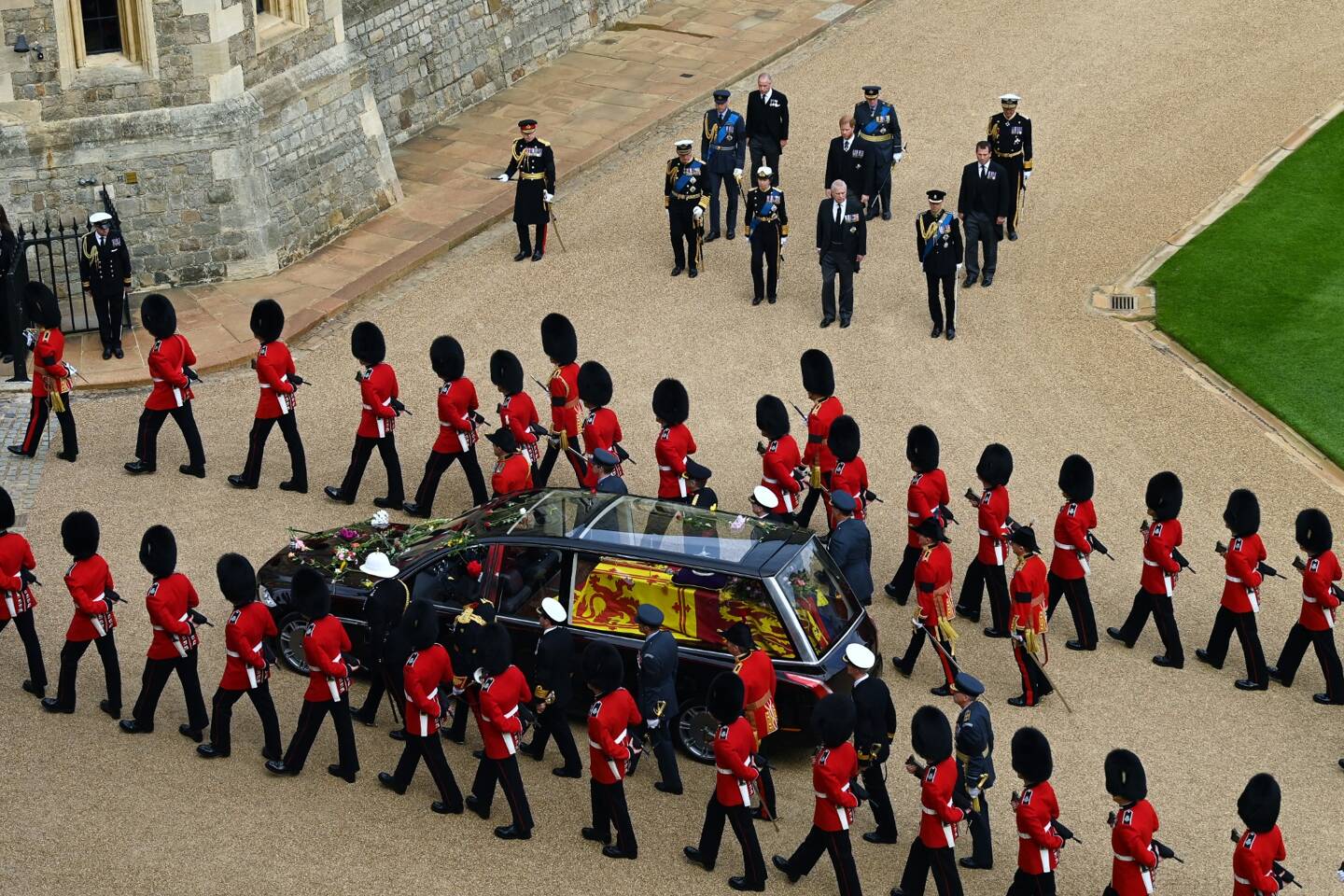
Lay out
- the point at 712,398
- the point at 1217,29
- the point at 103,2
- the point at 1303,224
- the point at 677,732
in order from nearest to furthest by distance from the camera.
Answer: the point at 677,732
the point at 712,398
the point at 103,2
the point at 1303,224
the point at 1217,29

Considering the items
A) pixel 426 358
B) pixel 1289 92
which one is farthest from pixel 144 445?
pixel 1289 92

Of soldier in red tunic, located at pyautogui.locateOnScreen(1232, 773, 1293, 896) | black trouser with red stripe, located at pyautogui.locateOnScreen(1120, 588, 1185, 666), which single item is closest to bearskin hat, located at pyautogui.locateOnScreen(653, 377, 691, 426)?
black trouser with red stripe, located at pyautogui.locateOnScreen(1120, 588, 1185, 666)

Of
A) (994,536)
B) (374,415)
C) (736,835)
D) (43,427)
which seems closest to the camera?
(736,835)

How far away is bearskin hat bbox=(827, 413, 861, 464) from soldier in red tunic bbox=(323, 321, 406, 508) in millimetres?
3368

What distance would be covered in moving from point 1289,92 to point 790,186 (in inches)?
259

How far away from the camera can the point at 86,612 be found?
503 inches

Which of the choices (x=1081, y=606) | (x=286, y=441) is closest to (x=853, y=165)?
(x=286, y=441)

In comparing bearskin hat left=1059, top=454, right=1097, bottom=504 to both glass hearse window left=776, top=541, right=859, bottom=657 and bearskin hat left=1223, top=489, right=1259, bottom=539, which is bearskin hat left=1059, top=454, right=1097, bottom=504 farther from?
glass hearse window left=776, top=541, right=859, bottom=657

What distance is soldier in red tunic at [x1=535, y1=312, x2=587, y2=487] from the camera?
627 inches

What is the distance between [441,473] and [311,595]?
378 cm

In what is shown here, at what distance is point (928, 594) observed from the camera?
535 inches

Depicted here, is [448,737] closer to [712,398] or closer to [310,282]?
[712,398]

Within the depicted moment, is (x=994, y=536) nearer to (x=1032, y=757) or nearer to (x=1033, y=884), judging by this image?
(x=1032, y=757)

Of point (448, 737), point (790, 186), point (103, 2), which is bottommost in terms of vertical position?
point (448, 737)
